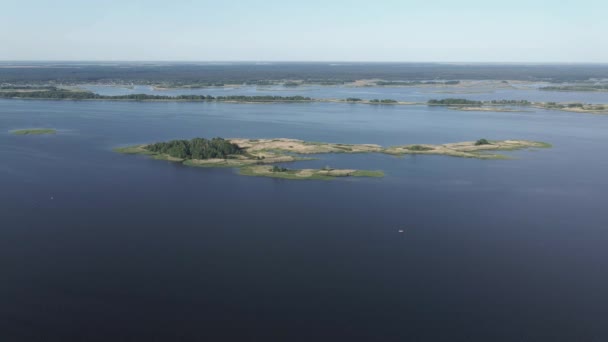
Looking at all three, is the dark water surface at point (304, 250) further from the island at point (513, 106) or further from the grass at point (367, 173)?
the island at point (513, 106)

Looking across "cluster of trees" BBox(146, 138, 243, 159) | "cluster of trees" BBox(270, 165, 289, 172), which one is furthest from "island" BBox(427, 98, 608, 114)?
"cluster of trees" BBox(270, 165, 289, 172)

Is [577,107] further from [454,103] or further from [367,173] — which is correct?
[367,173]

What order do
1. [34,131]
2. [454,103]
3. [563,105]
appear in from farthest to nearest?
[454,103] → [563,105] → [34,131]

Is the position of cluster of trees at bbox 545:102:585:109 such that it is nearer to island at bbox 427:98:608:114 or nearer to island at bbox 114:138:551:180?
island at bbox 427:98:608:114

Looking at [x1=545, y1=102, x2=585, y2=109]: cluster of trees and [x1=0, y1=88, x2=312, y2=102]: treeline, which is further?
[x1=0, y1=88, x2=312, y2=102]: treeline

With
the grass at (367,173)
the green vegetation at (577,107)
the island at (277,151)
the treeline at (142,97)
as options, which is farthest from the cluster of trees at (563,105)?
the grass at (367,173)

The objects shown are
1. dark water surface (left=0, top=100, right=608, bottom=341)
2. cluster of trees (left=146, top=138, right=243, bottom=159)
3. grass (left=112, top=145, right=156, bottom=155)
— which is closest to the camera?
dark water surface (left=0, top=100, right=608, bottom=341)

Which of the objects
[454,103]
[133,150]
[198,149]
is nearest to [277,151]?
[198,149]
